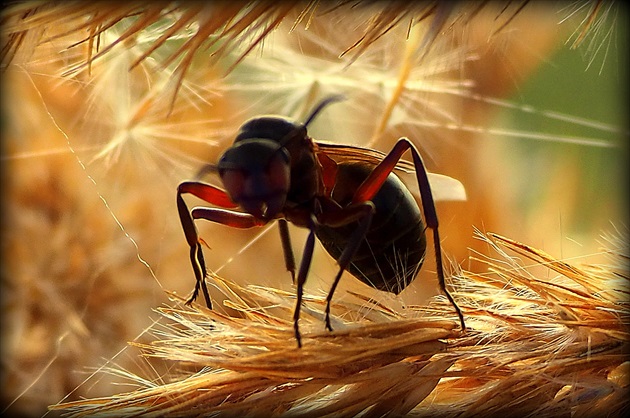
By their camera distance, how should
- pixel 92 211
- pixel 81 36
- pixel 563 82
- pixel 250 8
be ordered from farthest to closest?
pixel 563 82 → pixel 92 211 → pixel 81 36 → pixel 250 8

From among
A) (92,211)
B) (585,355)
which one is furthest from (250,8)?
(92,211)

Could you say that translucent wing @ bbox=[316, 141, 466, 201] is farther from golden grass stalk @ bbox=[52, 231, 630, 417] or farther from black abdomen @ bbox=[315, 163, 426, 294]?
golden grass stalk @ bbox=[52, 231, 630, 417]

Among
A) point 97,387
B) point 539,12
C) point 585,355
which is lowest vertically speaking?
point 97,387

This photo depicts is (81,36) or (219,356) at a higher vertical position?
(81,36)

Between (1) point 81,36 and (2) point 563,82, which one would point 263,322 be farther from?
(2) point 563,82

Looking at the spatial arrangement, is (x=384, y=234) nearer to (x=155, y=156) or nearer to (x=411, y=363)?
(x=411, y=363)

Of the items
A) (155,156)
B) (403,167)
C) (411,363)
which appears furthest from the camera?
(155,156)

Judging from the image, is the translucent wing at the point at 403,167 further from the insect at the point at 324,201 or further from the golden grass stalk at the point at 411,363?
the golden grass stalk at the point at 411,363

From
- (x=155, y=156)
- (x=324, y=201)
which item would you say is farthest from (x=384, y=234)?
(x=155, y=156)
